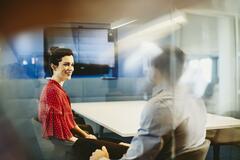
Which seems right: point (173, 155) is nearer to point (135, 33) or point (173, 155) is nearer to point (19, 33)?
point (135, 33)

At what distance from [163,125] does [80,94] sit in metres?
0.35

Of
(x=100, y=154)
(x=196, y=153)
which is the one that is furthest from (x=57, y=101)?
(x=196, y=153)

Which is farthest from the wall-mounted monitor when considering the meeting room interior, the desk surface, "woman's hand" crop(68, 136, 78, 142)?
"woman's hand" crop(68, 136, 78, 142)

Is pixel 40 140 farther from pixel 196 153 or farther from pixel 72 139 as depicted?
pixel 196 153

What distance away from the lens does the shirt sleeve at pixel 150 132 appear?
3.96 ft

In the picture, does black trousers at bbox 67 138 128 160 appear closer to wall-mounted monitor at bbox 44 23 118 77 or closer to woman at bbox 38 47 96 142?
woman at bbox 38 47 96 142

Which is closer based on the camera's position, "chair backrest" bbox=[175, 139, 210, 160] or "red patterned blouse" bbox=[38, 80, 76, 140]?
"red patterned blouse" bbox=[38, 80, 76, 140]

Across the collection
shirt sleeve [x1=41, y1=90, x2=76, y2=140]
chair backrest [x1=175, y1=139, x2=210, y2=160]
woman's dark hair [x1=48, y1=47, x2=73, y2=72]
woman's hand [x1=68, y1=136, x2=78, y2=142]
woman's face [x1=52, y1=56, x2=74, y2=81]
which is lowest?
chair backrest [x1=175, y1=139, x2=210, y2=160]

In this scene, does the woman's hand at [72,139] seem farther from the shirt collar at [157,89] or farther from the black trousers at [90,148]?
the shirt collar at [157,89]

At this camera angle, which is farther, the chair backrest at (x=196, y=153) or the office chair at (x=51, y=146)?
the chair backrest at (x=196, y=153)

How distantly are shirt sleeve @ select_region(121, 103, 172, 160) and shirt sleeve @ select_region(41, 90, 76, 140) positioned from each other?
0.85ft

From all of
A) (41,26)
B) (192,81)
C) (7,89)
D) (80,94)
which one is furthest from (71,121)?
(192,81)

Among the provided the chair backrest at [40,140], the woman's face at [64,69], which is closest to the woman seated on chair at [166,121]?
the chair backrest at [40,140]

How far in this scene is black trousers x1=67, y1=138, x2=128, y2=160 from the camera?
119 centimetres
